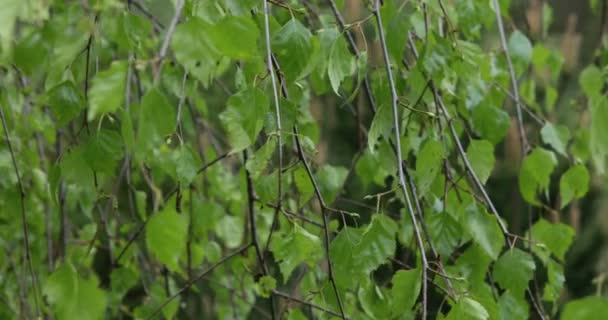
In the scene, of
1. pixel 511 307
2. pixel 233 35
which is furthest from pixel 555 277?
pixel 233 35

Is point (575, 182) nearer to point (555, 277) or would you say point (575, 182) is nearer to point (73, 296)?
point (555, 277)

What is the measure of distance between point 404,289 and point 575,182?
0.41 meters

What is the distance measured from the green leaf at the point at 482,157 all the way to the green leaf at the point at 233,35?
1.21 ft

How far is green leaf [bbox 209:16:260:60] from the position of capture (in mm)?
561

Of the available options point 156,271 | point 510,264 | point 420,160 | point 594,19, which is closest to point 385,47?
point 420,160

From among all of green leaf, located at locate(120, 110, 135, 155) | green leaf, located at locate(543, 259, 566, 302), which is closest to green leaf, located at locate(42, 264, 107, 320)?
green leaf, located at locate(120, 110, 135, 155)

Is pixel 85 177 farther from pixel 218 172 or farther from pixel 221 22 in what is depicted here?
pixel 218 172

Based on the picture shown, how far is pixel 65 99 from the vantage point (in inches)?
26.9

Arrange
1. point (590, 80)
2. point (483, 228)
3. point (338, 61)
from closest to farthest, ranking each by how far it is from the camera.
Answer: point (338, 61) → point (483, 228) → point (590, 80)

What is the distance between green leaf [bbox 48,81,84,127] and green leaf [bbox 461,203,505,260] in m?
0.40

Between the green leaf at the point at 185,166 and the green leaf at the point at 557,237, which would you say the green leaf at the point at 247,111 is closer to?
the green leaf at the point at 185,166

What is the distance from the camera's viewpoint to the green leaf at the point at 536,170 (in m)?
0.97

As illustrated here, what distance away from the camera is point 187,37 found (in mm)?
557

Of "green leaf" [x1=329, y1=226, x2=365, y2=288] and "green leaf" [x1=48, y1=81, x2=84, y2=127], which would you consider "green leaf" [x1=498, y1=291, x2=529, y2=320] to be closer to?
"green leaf" [x1=329, y1=226, x2=365, y2=288]
